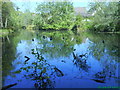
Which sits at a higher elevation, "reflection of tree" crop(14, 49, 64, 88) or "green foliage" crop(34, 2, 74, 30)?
"green foliage" crop(34, 2, 74, 30)

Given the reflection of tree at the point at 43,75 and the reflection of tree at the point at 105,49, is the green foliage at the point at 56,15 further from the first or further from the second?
the reflection of tree at the point at 43,75

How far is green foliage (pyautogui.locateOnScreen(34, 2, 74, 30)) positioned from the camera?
46625 mm

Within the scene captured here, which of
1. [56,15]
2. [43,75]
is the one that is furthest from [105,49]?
[56,15]

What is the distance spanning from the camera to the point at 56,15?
47781mm

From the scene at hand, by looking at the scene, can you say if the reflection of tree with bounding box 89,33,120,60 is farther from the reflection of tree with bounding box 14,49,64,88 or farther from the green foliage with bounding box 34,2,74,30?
the green foliage with bounding box 34,2,74,30

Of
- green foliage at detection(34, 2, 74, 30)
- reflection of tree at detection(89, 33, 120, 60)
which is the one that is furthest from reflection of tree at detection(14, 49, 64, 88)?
green foliage at detection(34, 2, 74, 30)

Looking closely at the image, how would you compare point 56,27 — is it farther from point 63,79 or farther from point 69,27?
point 63,79

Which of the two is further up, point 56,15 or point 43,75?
point 56,15

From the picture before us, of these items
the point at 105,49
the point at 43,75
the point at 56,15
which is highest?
the point at 56,15

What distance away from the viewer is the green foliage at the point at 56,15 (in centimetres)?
4662

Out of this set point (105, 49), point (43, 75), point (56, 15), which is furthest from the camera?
point (56, 15)

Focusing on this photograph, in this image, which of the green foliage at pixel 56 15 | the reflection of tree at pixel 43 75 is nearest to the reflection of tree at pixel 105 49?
the reflection of tree at pixel 43 75

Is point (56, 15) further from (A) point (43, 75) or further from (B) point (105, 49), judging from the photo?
(A) point (43, 75)

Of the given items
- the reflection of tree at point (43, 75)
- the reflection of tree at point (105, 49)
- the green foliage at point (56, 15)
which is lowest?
the reflection of tree at point (43, 75)
